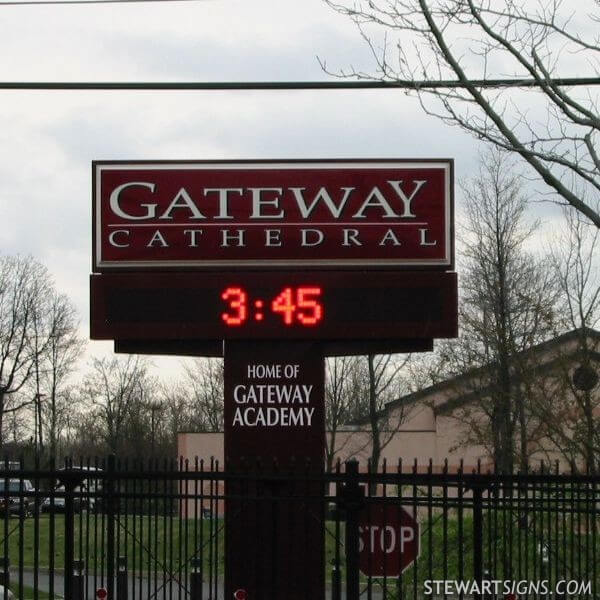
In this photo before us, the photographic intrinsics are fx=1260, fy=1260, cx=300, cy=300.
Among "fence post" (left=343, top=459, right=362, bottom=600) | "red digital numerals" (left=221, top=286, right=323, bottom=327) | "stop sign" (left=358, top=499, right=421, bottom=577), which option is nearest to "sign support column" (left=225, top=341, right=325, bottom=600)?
"red digital numerals" (left=221, top=286, right=323, bottom=327)

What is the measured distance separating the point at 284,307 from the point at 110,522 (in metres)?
2.86

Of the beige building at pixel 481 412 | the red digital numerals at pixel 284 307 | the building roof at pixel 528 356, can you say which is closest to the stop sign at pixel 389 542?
the beige building at pixel 481 412

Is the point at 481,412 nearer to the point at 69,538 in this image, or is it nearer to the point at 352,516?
the point at 352,516

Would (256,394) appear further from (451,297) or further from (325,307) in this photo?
(451,297)

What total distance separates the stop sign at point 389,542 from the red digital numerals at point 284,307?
6.84 feet

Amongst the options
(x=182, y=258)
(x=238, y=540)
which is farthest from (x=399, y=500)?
(x=182, y=258)

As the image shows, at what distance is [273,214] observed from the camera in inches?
476

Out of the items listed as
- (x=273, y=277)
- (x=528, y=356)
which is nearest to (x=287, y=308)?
(x=273, y=277)

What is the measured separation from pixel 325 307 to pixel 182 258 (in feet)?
4.78

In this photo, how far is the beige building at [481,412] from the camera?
23859mm

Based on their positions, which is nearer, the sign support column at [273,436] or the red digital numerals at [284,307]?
the sign support column at [273,436]

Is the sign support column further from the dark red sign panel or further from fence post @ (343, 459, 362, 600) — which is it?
fence post @ (343, 459, 362, 600)

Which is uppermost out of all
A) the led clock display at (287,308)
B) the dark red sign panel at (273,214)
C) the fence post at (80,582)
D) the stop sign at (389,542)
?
the dark red sign panel at (273,214)

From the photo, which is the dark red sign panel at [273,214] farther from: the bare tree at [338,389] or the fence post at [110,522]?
the bare tree at [338,389]
